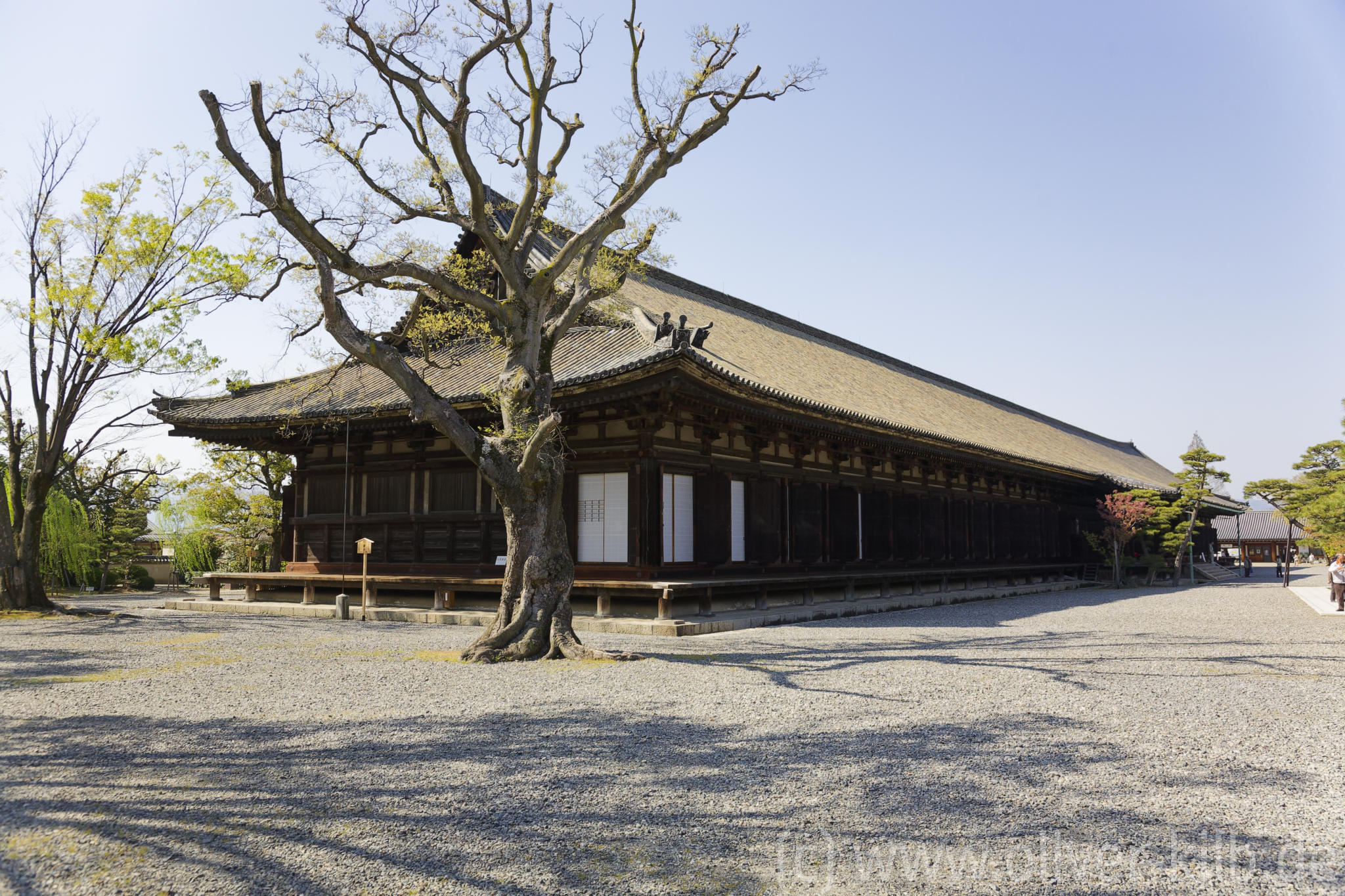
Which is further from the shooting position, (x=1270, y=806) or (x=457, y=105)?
(x=457, y=105)

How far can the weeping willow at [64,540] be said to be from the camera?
26.9m

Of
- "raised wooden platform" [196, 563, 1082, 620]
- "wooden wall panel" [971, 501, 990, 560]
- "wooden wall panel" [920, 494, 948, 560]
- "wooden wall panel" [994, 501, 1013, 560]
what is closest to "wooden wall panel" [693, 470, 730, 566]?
"raised wooden platform" [196, 563, 1082, 620]

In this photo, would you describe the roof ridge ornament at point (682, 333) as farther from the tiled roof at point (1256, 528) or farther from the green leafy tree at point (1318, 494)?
the tiled roof at point (1256, 528)

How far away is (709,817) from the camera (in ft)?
13.8

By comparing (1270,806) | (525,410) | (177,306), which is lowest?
(1270,806)

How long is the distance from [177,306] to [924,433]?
48.8 feet

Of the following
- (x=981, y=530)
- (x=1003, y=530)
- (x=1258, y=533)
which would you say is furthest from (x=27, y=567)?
(x=1258, y=533)

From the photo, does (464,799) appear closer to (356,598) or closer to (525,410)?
(525,410)

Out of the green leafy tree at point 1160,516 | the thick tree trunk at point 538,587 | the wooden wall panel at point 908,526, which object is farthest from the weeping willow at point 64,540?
the green leafy tree at point 1160,516

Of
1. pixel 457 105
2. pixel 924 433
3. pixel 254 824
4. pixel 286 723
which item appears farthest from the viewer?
pixel 924 433

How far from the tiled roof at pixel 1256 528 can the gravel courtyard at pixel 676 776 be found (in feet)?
213

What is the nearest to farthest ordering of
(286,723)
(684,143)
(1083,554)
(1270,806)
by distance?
(1270,806), (286,723), (684,143), (1083,554)

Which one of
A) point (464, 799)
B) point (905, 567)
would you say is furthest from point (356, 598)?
point (464, 799)

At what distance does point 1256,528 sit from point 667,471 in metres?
68.1
